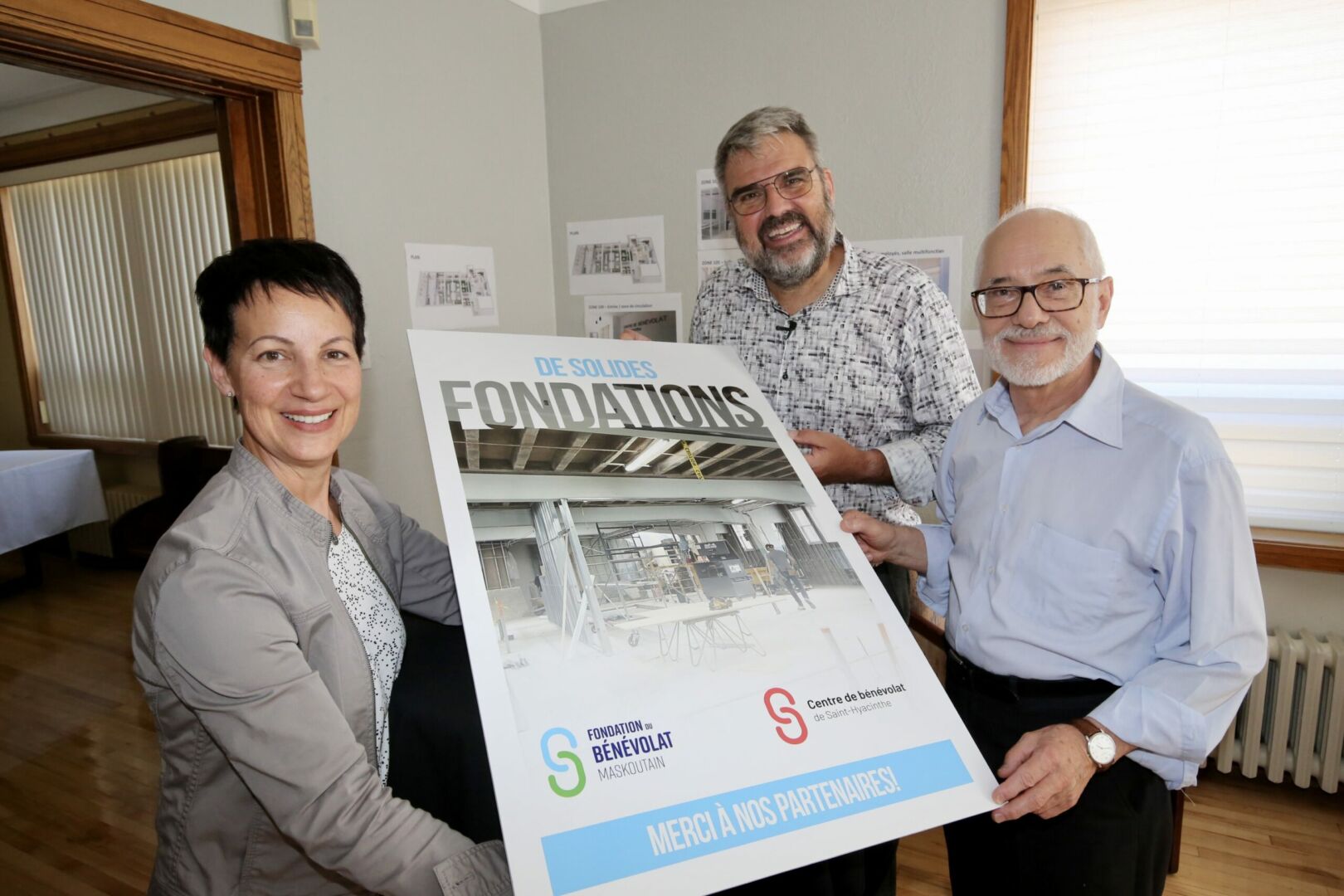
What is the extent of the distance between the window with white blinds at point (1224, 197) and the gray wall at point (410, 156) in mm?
1855

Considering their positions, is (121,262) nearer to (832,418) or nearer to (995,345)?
(832,418)

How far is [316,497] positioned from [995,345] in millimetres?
1026

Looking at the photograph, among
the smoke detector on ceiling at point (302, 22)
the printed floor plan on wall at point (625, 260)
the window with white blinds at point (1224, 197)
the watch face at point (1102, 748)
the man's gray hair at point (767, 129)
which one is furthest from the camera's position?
the printed floor plan on wall at point (625, 260)

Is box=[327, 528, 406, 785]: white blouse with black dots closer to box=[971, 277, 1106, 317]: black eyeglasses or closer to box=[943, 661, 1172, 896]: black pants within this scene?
box=[943, 661, 1172, 896]: black pants

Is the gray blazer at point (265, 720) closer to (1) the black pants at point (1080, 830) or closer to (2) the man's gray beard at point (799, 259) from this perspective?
(1) the black pants at point (1080, 830)

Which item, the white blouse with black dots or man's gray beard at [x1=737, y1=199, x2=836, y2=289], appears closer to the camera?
the white blouse with black dots

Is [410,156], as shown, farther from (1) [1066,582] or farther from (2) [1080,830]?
(2) [1080,830]

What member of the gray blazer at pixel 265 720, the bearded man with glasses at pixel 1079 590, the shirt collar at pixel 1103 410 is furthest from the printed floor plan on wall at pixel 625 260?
the gray blazer at pixel 265 720

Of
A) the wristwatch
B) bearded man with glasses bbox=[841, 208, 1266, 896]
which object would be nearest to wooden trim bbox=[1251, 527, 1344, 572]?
bearded man with glasses bbox=[841, 208, 1266, 896]

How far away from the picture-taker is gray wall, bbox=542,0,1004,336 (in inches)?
94.8

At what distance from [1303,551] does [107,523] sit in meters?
5.63

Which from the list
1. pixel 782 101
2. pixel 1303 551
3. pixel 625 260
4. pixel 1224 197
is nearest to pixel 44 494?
pixel 625 260

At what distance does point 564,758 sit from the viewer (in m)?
0.72

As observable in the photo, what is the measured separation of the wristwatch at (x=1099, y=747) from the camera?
37.1 inches
